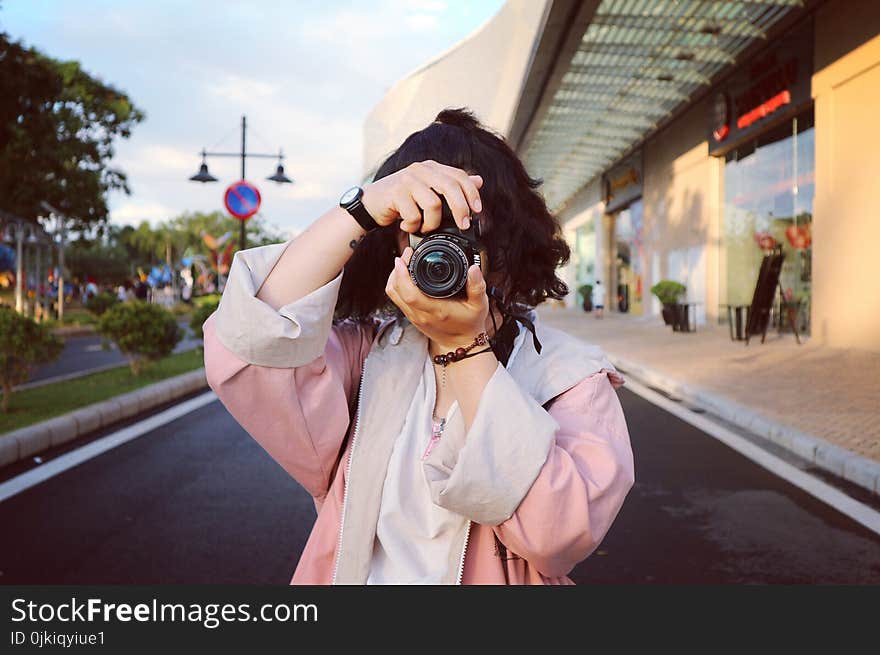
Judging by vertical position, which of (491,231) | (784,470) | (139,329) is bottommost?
(784,470)

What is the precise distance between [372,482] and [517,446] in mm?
259

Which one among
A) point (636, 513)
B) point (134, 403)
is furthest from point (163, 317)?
point (636, 513)

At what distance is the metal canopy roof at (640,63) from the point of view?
544 inches

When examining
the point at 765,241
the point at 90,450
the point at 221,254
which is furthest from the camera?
the point at 221,254

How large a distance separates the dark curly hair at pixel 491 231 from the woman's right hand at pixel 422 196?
138 mm

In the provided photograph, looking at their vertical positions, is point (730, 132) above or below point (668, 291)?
above

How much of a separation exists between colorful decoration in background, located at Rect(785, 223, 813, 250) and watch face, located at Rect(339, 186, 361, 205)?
1519cm

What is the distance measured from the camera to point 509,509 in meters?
1.07

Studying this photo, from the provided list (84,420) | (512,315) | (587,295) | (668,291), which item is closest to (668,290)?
(668,291)

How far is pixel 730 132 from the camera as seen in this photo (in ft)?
58.8

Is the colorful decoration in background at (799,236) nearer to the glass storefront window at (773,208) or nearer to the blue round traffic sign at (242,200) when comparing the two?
the glass storefront window at (773,208)

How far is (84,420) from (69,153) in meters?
23.7

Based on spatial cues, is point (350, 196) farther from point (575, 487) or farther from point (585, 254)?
point (585, 254)

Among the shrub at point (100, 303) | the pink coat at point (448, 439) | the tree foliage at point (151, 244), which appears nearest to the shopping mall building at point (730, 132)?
the pink coat at point (448, 439)
